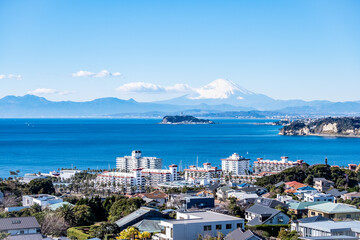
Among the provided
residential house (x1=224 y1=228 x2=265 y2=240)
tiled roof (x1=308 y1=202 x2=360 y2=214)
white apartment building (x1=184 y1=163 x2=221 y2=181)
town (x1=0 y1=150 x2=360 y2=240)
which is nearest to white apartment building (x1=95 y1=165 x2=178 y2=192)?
town (x1=0 y1=150 x2=360 y2=240)

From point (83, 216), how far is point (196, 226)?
13.9ft

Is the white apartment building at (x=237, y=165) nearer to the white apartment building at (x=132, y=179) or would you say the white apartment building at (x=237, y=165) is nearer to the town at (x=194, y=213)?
the white apartment building at (x=132, y=179)

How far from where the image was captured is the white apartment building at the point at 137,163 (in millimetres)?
31625

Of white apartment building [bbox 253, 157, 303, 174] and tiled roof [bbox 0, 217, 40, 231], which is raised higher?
tiled roof [bbox 0, 217, 40, 231]

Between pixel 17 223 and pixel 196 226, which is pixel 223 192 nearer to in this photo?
pixel 196 226

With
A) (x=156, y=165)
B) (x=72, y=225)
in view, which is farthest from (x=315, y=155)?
(x=72, y=225)

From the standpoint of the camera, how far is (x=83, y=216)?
37.7 feet

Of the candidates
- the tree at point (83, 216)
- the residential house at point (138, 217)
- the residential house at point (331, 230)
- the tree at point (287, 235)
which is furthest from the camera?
the tree at point (83, 216)

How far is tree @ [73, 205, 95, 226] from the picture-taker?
448 inches

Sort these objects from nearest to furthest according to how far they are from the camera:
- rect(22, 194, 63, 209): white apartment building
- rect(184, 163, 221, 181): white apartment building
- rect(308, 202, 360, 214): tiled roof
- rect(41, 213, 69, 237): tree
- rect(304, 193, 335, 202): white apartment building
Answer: rect(41, 213, 69, 237): tree < rect(308, 202, 360, 214): tiled roof < rect(22, 194, 63, 209): white apartment building < rect(304, 193, 335, 202): white apartment building < rect(184, 163, 221, 181): white apartment building

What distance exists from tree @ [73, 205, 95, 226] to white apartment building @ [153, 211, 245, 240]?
10.9 feet

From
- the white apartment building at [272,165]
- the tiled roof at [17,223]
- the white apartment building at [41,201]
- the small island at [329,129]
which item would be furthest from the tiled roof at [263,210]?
the small island at [329,129]

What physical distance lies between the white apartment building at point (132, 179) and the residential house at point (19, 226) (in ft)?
45.2

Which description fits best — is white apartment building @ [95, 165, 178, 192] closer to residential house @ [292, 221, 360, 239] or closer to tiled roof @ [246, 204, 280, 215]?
tiled roof @ [246, 204, 280, 215]
